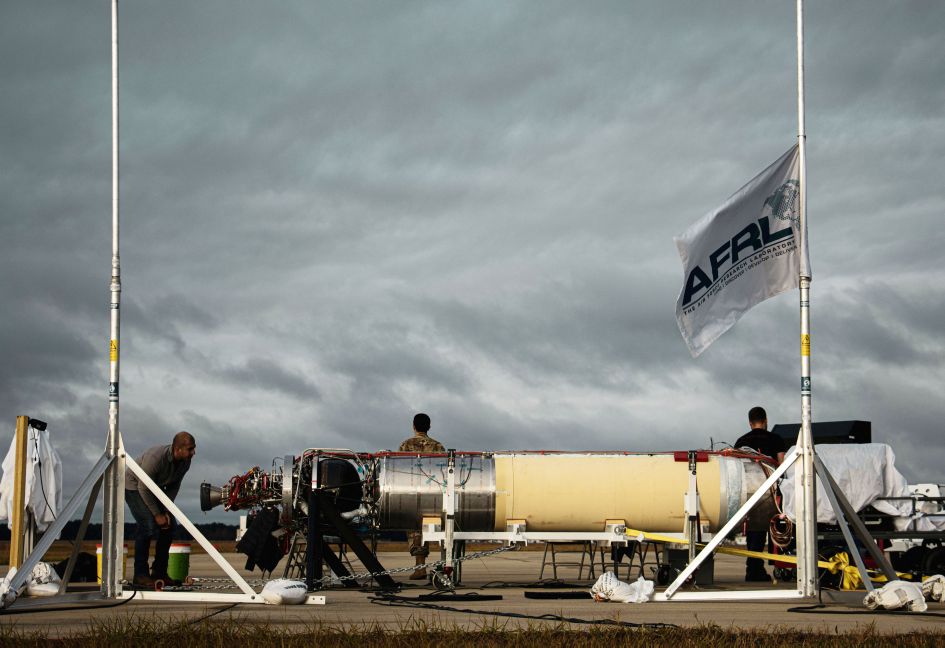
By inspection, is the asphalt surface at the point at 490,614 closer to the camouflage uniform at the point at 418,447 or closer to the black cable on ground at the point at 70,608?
the black cable on ground at the point at 70,608

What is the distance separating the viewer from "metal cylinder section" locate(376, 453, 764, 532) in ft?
48.2

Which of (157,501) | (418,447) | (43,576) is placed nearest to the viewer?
(157,501)

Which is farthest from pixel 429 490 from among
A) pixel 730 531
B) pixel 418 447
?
pixel 730 531

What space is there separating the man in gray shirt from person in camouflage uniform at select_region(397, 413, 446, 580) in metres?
3.34

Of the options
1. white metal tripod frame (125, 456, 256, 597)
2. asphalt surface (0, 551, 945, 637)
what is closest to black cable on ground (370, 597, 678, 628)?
asphalt surface (0, 551, 945, 637)

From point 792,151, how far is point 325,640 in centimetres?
803

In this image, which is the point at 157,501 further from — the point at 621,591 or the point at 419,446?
the point at 621,591

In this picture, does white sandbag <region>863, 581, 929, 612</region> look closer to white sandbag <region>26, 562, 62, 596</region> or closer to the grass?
the grass

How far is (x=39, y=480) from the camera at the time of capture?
47.8 ft

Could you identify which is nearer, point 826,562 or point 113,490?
point 113,490

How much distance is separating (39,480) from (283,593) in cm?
545

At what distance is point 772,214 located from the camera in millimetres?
12688

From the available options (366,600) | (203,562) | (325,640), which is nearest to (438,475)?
(366,600)

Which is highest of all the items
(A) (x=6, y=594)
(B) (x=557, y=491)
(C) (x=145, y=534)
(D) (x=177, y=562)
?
(B) (x=557, y=491)
